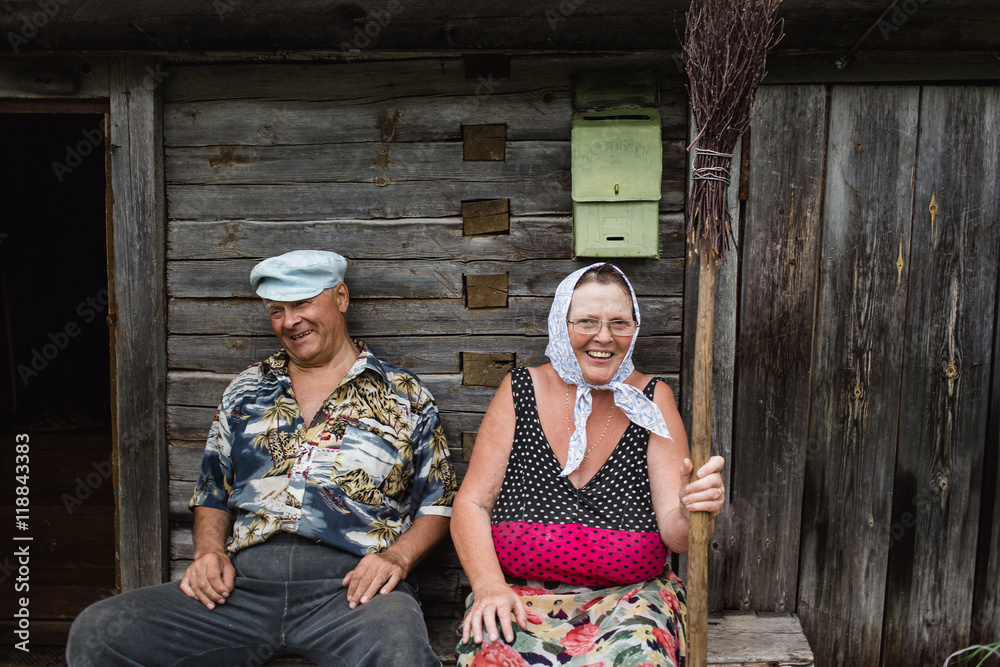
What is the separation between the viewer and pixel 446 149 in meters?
2.55

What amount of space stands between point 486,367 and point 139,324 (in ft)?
4.61

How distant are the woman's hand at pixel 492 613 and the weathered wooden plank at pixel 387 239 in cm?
124

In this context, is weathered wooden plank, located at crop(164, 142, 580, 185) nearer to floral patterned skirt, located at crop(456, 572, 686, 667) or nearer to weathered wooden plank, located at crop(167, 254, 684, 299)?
weathered wooden plank, located at crop(167, 254, 684, 299)

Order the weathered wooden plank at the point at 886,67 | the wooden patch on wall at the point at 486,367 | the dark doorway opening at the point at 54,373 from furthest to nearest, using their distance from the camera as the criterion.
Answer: the dark doorway opening at the point at 54,373, the wooden patch on wall at the point at 486,367, the weathered wooden plank at the point at 886,67

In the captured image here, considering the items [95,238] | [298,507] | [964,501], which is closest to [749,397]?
[964,501]

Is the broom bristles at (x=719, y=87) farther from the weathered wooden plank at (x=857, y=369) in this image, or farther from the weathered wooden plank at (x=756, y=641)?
the weathered wooden plank at (x=756, y=641)

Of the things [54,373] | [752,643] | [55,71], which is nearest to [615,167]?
[752,643]

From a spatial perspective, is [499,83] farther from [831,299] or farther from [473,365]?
[831,299]

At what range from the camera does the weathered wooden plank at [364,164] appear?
8.29ft

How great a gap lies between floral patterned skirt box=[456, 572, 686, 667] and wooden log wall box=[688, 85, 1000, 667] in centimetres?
76

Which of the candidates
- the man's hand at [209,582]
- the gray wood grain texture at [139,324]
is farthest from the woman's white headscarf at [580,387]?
the gray wood grain texture at [139,324]

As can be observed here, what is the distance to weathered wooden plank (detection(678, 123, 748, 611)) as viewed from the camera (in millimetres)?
2494

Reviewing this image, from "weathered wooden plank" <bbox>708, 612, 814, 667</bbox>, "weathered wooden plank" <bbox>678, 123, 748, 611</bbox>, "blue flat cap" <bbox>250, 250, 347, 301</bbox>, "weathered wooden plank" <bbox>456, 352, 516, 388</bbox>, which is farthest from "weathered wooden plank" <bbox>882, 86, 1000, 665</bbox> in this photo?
"blue flat cap" <bbox>250, 250, 347, 301</bbox>

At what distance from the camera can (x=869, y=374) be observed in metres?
2.52
